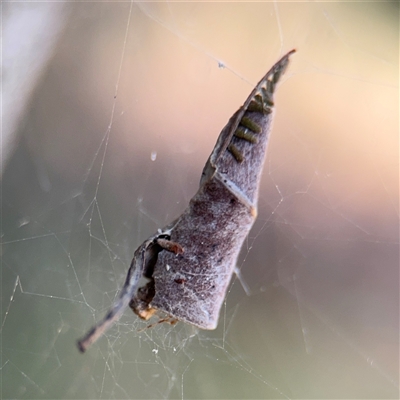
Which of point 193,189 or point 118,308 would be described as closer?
point 118,308

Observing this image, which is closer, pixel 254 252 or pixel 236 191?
pixel 236 191

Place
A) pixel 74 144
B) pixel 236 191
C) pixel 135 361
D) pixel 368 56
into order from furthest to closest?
pixel 368 56, pixel 74 144, pixel 135 361, pixel 236 191

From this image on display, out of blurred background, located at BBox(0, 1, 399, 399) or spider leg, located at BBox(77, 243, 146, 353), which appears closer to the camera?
spider leg, located at BBox(77, 243, 146, 353)

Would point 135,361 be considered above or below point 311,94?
below

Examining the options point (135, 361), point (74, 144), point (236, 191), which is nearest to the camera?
point (236, 191)

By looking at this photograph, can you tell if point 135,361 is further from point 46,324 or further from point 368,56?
point 368,56

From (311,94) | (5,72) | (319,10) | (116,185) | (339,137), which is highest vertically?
(319,10)

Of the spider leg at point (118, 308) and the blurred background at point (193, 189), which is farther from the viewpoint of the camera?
the blurred background at point (193, 189)

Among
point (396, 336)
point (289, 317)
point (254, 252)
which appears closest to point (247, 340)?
point (289, 317)
